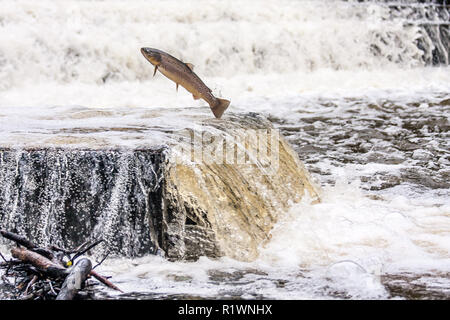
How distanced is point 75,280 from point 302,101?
7.50 meters

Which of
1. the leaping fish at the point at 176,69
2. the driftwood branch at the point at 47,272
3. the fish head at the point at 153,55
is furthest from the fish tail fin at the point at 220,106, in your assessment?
the driftwood branch at the point at 47,272

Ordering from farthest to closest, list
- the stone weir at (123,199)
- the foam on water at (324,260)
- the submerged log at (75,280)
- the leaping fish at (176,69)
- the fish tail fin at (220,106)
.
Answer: the fish tail fin at (220,106), the leaping fish at (176,69), the stone weir at (123,199), the foam on water at (324,260), the submerged log at (75,280)

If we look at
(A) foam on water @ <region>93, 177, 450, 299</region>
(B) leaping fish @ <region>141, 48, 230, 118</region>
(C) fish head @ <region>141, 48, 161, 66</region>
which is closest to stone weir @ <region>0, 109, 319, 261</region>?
(A) foam on water @ <region>93, 177, 450, 299</region>

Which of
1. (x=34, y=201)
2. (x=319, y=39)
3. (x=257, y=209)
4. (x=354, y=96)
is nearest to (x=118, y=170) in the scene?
(x=34, y=201)

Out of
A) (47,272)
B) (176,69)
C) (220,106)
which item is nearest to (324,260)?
(220,106)

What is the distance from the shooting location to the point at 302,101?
10.2 meters

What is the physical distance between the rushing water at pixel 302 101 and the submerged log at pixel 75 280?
0.77ft

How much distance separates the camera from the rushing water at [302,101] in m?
3.54

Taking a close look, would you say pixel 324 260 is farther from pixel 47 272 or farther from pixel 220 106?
pixel 47 272

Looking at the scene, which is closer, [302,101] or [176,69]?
[176,69]

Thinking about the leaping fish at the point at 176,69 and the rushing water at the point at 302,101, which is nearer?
the rushing water at the point at 302,101

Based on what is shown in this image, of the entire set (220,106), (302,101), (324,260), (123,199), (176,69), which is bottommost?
(324,260)

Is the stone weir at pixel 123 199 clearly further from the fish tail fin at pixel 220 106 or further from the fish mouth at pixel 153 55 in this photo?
the fish mouth at pixel 153 55
